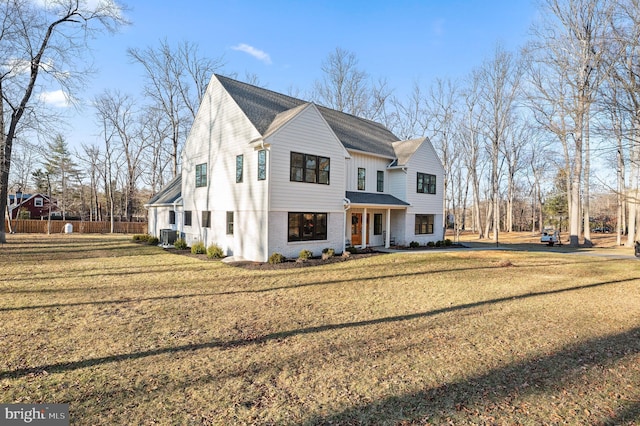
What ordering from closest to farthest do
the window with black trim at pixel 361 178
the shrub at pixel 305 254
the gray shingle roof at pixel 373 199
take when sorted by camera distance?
the shrub at pixel 305 254 → the gray shingle roof at pixel 373 199 → the window with black trim at pixel 361 178

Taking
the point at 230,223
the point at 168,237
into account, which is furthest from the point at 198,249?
the point at 168,237

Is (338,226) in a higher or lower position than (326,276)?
higher

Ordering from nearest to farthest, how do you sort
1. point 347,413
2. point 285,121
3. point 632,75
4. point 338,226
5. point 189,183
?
point 347,413 < point 632,75 < point 285,121 < point 338,226 < point 189,183

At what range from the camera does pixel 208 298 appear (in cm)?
→ 834

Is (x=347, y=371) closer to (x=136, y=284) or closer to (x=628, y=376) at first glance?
(x=628, y=376)

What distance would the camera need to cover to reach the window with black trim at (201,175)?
59.1 feet

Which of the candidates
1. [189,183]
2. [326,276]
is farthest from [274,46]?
[326,276]

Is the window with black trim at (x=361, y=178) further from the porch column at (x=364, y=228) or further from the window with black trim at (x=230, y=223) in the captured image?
the window with black trim at (x=230, y=223)

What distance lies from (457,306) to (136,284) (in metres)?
9.02

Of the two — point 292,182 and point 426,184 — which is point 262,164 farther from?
point 426,184

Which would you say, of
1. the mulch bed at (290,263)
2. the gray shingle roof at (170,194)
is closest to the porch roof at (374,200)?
the mulch bed at (290,263)

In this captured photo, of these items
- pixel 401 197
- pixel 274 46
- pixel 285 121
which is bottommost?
pixel 401 197

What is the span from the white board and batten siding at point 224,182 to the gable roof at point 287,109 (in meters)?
0.43

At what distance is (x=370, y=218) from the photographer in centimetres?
1920
